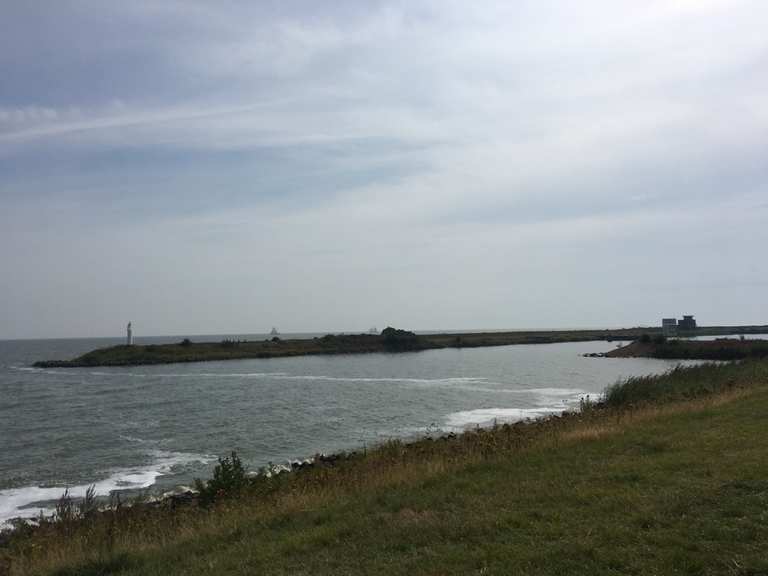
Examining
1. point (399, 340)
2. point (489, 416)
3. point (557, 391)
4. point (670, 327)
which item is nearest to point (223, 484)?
point (489, 416)

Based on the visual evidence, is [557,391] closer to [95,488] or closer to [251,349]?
[95,488]

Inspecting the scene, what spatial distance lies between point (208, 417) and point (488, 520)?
3103 centimetres

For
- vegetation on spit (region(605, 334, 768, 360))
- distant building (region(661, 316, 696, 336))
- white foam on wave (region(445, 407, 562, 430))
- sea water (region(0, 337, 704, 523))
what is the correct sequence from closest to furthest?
sea water (region(0, 337, 704, 523)) → white foam on wave (region(445, 407, 562, 430)) → vegetation on spit (region(605, 334, 768, 360)) → distant building (region(661, 316, 696, 336))

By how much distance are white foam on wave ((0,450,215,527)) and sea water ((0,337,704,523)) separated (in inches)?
1.8

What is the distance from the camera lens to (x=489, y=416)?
3534 cm

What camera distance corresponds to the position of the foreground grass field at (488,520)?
697 centimetres

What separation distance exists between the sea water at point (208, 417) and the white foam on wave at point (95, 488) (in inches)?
1.8

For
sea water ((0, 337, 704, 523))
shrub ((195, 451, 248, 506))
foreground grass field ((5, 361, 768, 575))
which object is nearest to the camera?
foreground grass field ((5, 361, 768, 575))

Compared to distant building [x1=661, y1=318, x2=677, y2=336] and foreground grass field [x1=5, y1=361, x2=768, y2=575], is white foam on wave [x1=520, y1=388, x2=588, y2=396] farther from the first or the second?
distant building [x1=661, y1=318, x2=677, y2=336]

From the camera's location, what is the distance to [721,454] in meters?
11.5

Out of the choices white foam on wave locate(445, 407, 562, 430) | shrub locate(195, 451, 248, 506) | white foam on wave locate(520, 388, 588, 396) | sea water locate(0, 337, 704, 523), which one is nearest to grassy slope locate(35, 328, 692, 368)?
sea water locate(0, 337, 704, 523)

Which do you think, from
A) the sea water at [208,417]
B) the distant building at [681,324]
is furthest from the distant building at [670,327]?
the sea water at [208,417]

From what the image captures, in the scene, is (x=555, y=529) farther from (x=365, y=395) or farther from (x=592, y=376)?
(x=592, y=376)

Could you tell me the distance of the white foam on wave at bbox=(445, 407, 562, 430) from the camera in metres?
32.4
